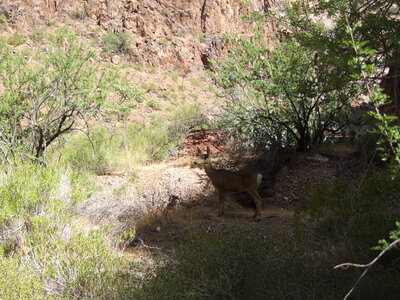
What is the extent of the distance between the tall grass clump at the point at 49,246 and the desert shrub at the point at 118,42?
23665mm

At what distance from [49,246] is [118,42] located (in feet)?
87.5

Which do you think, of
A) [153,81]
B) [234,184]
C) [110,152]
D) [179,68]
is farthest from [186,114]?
[179,68]

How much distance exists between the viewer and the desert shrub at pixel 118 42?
93.4ft

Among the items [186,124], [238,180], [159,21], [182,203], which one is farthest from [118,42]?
[238,180]

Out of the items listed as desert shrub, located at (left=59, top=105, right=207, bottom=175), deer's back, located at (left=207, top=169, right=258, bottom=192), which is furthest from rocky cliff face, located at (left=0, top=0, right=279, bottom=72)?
deer's back, located at (left=207, top=169, right=258, bottom=192)

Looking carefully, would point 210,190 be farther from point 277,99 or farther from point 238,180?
point 277,99

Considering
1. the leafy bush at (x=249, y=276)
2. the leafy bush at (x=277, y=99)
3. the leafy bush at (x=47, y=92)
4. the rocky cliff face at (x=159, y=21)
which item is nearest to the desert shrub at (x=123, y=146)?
the leafy bush at (x=47, y=92)

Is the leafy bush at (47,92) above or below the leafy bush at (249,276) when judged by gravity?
above

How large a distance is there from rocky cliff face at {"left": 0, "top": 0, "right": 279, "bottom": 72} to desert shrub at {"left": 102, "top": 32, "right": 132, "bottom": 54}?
58 centimetres

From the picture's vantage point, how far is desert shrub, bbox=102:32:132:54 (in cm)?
2847

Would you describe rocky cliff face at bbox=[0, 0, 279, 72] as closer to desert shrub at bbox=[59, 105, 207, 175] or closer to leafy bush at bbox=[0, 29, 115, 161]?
desert shrub at bbox=[59, 105, 207, 175]

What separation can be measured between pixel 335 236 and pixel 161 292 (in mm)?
2161

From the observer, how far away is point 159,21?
3306cm

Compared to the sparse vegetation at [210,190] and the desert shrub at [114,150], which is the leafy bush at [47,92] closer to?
the sparse vegetation at [210,190]
